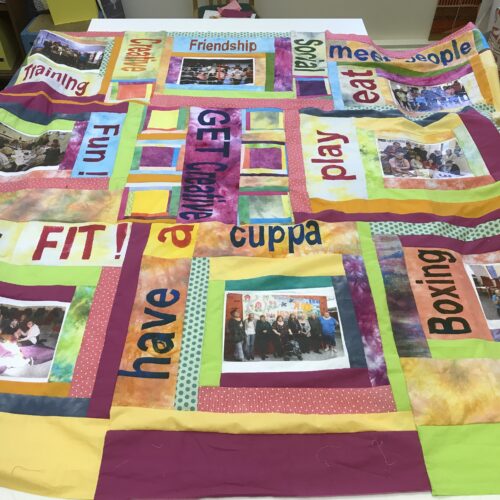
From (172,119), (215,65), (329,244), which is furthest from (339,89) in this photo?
(329,244)

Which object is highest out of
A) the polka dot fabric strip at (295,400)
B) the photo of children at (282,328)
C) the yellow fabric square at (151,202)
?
the yellow fabric square at (151,202)

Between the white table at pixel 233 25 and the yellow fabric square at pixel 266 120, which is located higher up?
the white table at pixel 233 25

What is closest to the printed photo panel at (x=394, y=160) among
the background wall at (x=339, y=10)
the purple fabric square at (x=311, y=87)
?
Answer: the purple fabric square at (x=311, y=87)

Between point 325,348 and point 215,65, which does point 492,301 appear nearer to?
point 325,348

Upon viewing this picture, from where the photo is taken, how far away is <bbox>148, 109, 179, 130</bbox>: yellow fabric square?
143 cm

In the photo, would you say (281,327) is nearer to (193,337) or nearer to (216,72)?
(193,337)

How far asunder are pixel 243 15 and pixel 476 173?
4.93ft

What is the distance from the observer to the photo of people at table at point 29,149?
1343 mm

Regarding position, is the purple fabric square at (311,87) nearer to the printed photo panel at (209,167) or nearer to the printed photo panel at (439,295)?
the printed photo panel at (209,167)

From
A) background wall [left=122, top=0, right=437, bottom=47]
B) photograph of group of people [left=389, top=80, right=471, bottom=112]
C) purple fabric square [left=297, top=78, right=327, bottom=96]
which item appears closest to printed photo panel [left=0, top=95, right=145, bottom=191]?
purple fabric square [left=297, top=78, right=327, bottom=96]

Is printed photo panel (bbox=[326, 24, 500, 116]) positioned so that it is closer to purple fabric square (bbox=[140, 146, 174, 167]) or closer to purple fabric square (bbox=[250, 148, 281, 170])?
purple fabric square (bbox=[250, 148, 281, 170])

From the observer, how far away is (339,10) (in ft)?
9.46

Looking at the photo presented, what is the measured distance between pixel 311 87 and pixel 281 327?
2.79ft

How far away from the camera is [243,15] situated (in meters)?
2.37
